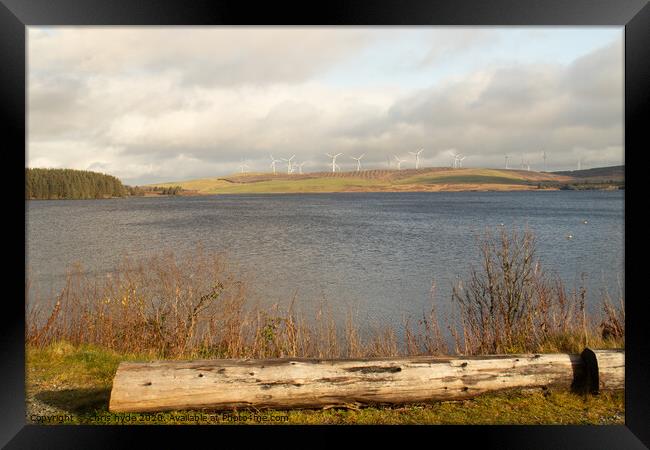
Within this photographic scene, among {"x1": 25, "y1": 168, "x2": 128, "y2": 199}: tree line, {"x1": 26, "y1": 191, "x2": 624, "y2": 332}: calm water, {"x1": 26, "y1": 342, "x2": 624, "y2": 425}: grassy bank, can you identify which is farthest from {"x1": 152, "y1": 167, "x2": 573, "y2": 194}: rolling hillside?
{"x1": 26, "y1": 342, "x2": 624, "y2": 425}: grassy bank

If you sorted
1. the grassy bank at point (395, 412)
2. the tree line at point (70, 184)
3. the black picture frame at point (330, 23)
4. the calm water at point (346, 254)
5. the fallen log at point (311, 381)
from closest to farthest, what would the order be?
the black picture frame at point (330, 23), the fallen log at point (311, 381), the grassy bank at point (395, 412), the calm water at point (346, 254), the tree line at point (70, 184)

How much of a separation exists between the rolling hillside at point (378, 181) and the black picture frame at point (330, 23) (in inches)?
3081

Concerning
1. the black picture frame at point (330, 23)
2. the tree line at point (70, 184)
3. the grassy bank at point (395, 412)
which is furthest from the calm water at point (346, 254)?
the tree line at point (70, 184)

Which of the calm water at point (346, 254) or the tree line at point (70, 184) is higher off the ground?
the tree line at point (70, 184)

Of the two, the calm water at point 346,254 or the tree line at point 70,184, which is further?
the tree line at point 70,184

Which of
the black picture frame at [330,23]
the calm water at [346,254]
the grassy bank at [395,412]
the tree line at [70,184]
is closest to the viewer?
the black picture frame at [330,23]

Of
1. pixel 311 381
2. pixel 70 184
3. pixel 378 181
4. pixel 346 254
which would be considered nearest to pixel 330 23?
pixel 311 381

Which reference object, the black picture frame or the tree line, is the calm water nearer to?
the black picture frame

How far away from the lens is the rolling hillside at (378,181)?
86.0 meters

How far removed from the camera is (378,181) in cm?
8944

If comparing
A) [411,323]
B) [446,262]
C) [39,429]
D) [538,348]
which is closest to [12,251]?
[39,429]

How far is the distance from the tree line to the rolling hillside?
27.3 meters

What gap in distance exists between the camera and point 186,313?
21.0 feet

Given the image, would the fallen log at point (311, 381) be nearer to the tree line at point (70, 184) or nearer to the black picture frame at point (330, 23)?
the black picture frame at point (330, 23)
